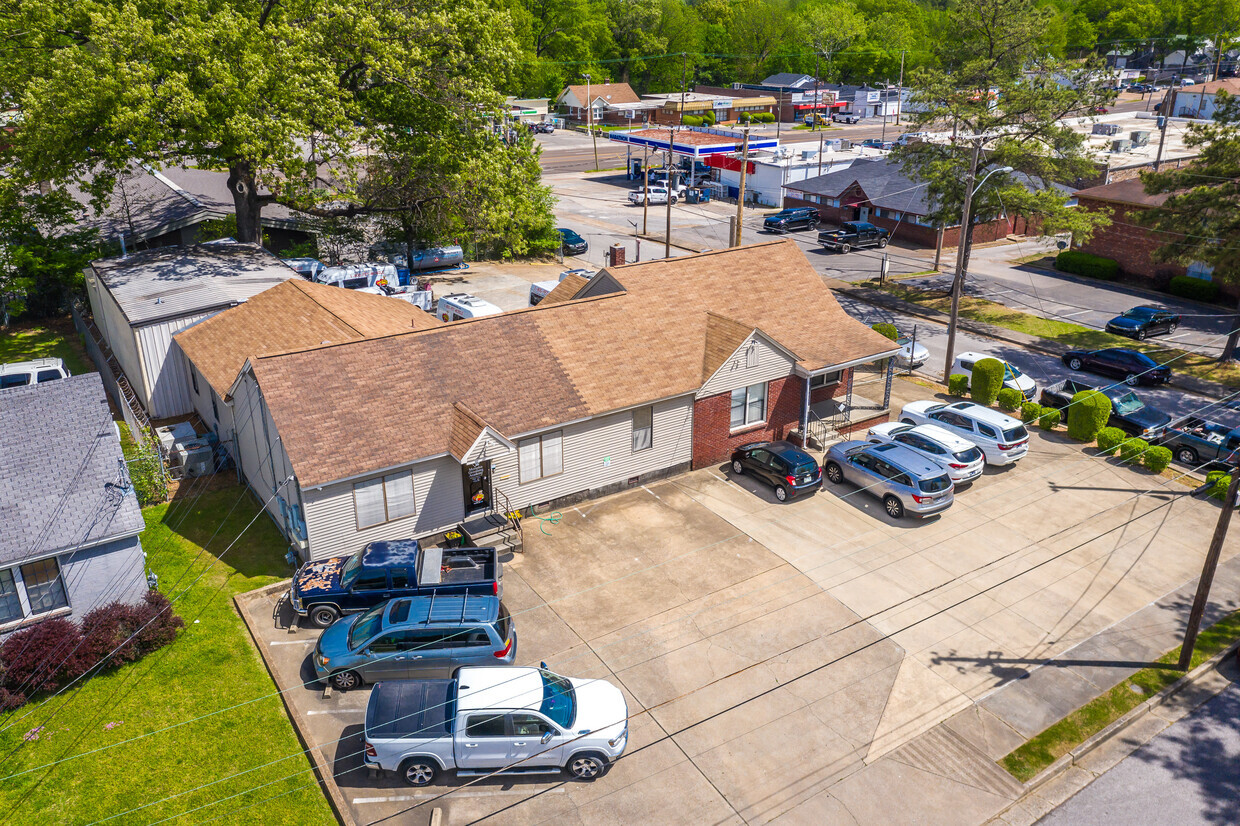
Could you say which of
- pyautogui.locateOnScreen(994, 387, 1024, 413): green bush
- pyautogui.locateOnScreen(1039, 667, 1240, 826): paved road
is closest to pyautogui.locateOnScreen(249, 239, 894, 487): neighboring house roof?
pyautogui.locateOnScreen(994, 387, 1024, 413): green bush

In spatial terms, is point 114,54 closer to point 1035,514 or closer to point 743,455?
point 743,455

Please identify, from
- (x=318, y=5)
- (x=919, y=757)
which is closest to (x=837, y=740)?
(x=919, y=757)

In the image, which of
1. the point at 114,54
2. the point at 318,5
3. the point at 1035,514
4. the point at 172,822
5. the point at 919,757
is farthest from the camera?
the point at 318,5

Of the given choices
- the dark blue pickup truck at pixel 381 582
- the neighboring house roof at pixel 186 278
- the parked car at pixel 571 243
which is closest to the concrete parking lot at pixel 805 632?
the dark blue pickup truck at pixel 381 582

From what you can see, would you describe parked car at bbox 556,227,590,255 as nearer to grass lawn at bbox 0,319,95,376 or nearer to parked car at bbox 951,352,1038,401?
parked car at bbox 951,352,1038,401

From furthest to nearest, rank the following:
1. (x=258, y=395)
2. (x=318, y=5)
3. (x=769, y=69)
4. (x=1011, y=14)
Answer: (x=769, y=69) → (x=1011, y=14) → (x=318, y=5) → (x=258, y=395)

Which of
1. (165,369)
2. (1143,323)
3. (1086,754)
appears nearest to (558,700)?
(1086,754)

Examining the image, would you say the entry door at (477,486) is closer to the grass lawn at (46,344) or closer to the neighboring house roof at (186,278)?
the neighboring house roof at (186,278)
